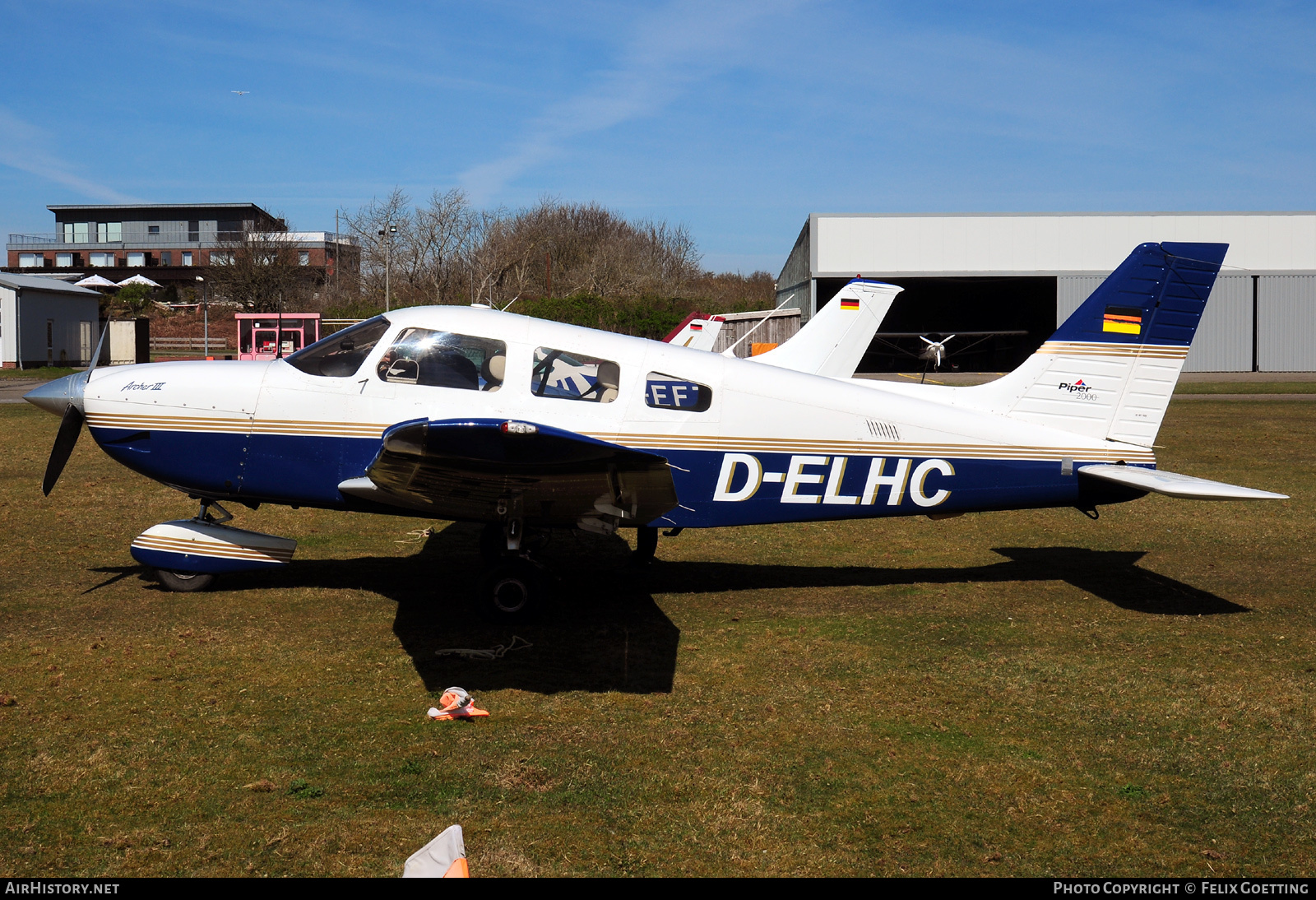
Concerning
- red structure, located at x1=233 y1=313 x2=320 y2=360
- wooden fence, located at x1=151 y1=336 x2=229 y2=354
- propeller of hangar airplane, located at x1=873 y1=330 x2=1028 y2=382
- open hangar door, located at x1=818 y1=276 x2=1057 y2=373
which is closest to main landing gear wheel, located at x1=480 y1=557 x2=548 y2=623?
red structure, located at x1=233 y1=313 x2=320 y2=360

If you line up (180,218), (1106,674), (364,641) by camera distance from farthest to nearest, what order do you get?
(180,218), (364,641), (1106,674)

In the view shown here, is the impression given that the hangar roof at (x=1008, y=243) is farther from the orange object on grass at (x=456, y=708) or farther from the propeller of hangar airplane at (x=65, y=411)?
the orange object on grass at (x=456, y=708)

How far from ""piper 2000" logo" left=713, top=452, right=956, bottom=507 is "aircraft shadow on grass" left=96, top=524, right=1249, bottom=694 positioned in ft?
3.82

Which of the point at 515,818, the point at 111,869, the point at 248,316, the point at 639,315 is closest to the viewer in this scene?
the point at 111,869

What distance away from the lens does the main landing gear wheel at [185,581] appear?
299 inches

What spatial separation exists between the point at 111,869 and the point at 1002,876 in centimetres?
345

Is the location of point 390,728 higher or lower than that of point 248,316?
lower

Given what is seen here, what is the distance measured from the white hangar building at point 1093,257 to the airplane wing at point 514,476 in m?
33.1

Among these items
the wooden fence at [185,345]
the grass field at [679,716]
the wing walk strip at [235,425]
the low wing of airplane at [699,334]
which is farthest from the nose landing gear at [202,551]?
the wooden fence at [185,345]

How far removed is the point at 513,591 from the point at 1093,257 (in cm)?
3796

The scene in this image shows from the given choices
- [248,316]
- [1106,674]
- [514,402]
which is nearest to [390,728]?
[514,402]

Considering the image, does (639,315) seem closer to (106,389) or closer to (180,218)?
(106,389)

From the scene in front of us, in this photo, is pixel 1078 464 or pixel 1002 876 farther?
pixel 1078 464

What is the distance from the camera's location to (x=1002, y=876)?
12.2 ft
